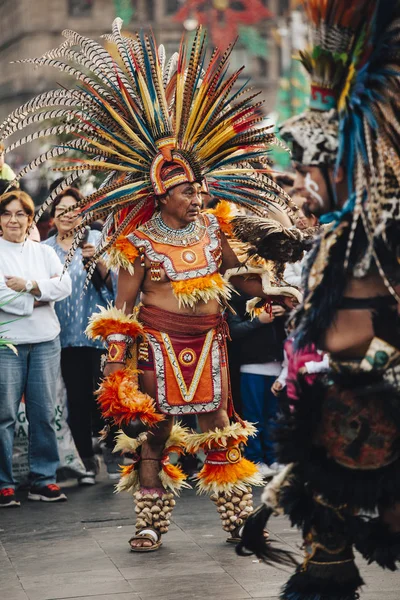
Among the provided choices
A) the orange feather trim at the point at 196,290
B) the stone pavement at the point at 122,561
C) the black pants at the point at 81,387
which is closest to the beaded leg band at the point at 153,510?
the stone pavement at the point at 122,561

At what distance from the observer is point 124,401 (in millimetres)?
6402

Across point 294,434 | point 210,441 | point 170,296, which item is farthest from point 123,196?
point 294,434

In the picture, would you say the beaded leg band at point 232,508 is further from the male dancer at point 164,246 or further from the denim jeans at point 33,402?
the denim jeans at point 33,402

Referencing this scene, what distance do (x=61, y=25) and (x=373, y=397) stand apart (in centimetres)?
6884

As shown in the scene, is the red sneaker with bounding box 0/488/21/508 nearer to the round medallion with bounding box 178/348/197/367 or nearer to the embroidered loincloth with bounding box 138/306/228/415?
the embroidered loincloth with bounding box 138/306/228/415

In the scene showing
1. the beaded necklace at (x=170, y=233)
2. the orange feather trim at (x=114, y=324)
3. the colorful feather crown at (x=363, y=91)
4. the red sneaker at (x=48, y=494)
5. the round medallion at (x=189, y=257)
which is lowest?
the red sneaker at (x=48, y=494)

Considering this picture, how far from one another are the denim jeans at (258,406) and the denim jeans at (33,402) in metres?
1.46

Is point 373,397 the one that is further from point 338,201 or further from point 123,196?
point 123,196

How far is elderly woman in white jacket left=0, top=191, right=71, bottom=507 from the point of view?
8125mm

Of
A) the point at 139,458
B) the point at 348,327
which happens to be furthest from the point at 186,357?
the point at 348,327

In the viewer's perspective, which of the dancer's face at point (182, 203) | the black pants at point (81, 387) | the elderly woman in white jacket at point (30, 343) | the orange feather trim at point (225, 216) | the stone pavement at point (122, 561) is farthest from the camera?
the black pants at point (81, 387)

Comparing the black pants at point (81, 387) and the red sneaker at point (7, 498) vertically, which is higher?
the black pants at point (81, 387)

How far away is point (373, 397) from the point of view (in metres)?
4.57

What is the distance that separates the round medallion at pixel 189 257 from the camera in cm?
661
